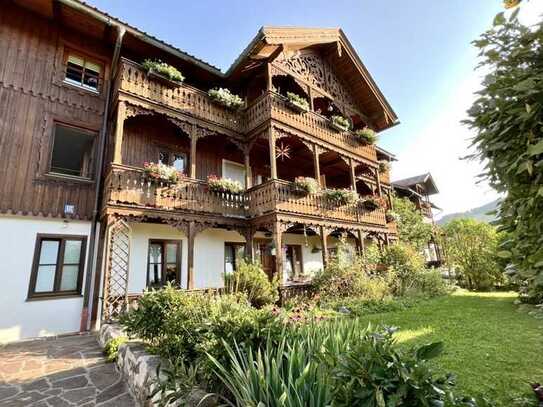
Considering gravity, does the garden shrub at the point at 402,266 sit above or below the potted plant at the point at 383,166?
below

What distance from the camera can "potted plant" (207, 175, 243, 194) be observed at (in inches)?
398

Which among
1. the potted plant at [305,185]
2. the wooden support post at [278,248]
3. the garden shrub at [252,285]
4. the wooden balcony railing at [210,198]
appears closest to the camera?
the garden shrub at [252,285]

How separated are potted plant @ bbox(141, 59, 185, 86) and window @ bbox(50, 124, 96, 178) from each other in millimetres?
2840

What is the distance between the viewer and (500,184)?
216 cm

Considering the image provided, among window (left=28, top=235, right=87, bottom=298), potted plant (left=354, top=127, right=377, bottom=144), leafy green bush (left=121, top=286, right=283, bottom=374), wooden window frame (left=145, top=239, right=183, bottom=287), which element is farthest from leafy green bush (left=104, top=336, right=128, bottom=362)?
potted plant (left=354, top=127, right=377, bottom=144)

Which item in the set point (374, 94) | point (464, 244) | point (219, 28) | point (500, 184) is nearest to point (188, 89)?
point (219, 28)

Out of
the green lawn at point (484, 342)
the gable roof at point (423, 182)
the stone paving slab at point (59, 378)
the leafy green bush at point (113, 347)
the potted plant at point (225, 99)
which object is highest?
the gable roof at point (423, 182)

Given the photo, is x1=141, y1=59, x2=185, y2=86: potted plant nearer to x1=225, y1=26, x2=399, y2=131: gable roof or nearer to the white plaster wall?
x1=225, y1=26, x2=399, y2=131: gable roof

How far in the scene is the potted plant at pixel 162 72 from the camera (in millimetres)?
9469

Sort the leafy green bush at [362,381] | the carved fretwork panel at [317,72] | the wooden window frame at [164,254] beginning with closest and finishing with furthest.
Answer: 1. the leafy green bush at [362,381]
2. the wooden window frame at [164,254]
3. the carved fretwork panel at [317,72]

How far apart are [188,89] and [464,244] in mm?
15205

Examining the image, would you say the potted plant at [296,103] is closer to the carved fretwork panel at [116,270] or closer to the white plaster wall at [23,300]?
the carved fretwork panel at [116,270]

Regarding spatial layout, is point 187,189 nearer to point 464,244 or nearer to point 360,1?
point 360,1

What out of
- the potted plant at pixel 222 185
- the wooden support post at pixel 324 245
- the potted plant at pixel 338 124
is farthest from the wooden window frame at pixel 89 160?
the potted plant at pixel 338 124
